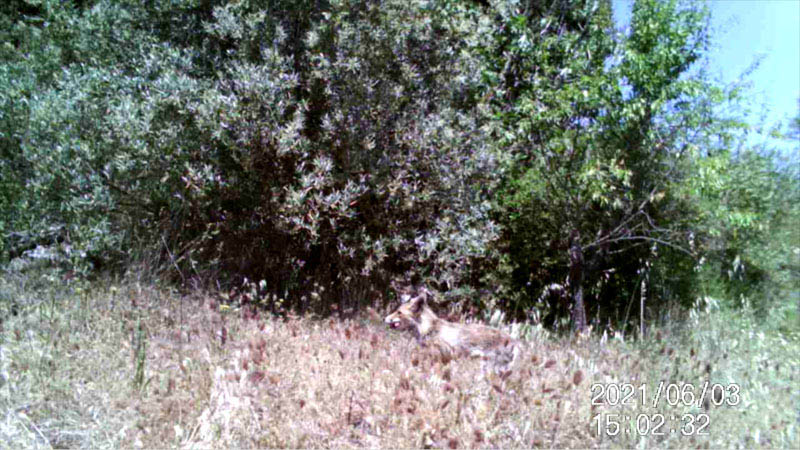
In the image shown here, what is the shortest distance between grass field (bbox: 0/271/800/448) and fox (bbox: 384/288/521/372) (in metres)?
0.16

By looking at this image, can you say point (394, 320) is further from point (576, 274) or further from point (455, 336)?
point (576, 274)


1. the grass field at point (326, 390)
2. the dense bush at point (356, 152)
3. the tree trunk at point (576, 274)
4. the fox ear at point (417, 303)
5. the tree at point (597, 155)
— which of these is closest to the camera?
the grass field at point (326, 390)

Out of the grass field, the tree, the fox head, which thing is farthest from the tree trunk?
the fox head

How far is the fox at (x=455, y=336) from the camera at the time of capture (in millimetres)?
4750

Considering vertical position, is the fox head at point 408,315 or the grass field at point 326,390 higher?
the fox head at point 408,315

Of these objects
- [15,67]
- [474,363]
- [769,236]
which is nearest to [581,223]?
[769,236]

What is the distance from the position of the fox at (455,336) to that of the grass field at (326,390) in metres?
0.16

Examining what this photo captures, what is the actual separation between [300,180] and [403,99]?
1537mm

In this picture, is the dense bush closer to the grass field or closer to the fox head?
the fox head

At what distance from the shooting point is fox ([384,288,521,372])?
4.75m

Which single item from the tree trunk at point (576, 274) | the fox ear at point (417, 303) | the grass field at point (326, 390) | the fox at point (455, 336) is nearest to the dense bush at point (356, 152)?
the tree trunk at point (576, 274)

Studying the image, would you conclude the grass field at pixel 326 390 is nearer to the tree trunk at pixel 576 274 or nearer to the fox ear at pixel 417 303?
the fox ear at pixel 417 303

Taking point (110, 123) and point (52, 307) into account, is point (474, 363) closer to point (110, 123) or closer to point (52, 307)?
point (52, 307)

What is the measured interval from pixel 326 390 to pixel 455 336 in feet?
5.03
